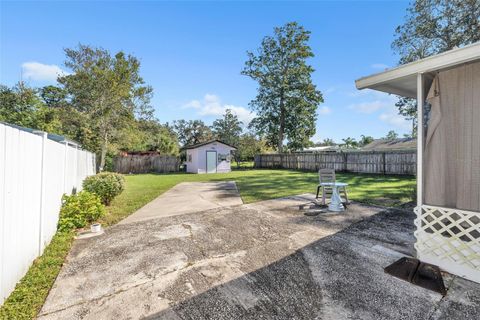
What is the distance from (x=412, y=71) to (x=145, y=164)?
20743 mm

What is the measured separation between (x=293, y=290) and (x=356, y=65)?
17477 millimetres

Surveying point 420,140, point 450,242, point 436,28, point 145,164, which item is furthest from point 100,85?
point 436,28

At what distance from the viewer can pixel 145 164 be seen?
2064 centimetres

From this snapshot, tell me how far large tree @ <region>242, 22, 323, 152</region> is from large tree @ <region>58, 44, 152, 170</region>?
12924 mm

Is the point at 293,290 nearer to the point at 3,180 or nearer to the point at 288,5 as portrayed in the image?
the point at 3,180

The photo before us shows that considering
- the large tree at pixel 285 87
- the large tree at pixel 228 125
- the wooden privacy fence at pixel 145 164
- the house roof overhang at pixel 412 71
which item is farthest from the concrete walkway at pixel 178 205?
the large tree at pixel 228 125

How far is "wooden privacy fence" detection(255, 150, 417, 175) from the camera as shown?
13.7 meters

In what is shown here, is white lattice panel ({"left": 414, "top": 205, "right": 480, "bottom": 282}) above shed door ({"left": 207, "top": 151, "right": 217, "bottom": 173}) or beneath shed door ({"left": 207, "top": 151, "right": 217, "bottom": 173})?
beneath

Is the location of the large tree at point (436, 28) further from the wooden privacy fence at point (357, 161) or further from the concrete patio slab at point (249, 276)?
the concrete patio slab at point (249, 276)

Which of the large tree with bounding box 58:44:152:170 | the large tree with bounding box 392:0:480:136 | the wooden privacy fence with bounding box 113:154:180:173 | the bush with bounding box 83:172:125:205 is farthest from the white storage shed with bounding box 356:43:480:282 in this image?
the wooden privacy fence with bounding box 113:154:180:173

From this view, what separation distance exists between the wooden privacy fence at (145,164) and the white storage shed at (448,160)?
19917 mm

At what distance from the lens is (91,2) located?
779 centimetres

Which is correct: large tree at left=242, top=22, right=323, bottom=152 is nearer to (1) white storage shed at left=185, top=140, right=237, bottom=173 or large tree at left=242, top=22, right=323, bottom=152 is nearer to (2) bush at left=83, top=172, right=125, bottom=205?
(1) white storage shed at left=185, top=140, right=237, bottom=173

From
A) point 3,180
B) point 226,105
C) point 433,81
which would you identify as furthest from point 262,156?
point 3,180
